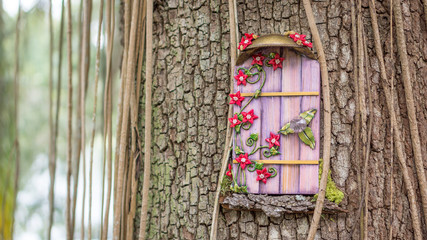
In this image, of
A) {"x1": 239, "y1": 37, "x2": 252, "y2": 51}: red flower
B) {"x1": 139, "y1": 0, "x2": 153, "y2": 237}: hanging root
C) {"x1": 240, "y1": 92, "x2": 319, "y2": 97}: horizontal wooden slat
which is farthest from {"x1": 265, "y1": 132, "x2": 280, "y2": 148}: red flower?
{"x1": 139, "y1": 0, "x2": 153, "y2": 237}: hanging root

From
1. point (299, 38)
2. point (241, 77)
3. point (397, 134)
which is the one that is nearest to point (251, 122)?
point (241, 77)

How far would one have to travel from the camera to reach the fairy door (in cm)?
104

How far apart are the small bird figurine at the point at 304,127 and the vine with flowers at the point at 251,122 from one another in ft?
0.06

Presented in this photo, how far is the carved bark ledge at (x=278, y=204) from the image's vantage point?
1008mm

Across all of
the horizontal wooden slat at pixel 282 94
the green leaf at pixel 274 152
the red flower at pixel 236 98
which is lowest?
the green leaf at pixel 274 152

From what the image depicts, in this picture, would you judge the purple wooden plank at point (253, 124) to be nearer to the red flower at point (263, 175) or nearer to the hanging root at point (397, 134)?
the red flower at point (263, 175)

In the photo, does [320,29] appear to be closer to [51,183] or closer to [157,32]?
[157,32]

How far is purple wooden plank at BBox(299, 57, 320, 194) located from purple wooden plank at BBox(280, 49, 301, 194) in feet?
0.04

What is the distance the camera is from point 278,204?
102 centimetres

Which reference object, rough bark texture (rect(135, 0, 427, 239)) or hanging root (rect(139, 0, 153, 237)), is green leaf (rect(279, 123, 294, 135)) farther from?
hanging root (rect(139, 0, 153, 237))

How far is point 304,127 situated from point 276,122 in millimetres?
72

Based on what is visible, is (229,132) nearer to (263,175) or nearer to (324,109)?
(263,175)

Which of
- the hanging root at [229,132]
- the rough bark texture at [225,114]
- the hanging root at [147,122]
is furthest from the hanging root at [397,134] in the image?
the hanging root at [147,122]

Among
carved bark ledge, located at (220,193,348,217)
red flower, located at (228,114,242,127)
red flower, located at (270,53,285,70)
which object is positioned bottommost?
carved bark ledge, located at (220,193,348,217)
